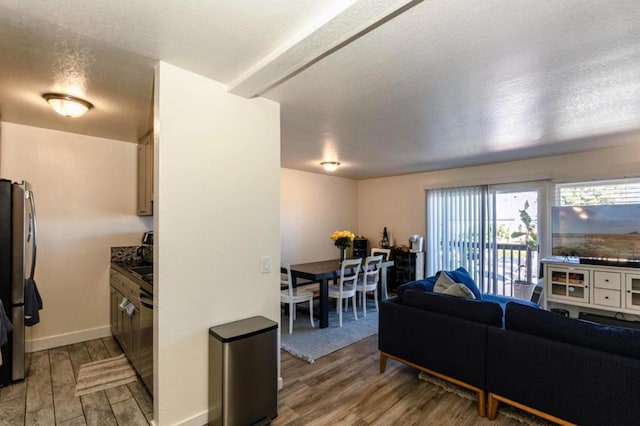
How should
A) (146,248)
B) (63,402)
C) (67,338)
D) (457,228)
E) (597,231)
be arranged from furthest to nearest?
1. (457,228)
2. (597,231)
3. (146,248)
4. (67,338)
5. (63,402)

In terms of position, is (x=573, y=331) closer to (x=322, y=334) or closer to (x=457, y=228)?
(x=322, y=334)

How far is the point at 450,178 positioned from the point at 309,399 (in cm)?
452

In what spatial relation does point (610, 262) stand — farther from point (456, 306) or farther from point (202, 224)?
point (202, 224)

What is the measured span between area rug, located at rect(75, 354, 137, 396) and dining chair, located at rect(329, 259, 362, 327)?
2427 mm

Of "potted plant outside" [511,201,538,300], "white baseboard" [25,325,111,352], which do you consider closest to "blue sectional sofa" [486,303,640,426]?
"potted plant outside" [511,201,538,300]

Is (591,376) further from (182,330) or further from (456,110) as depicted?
(182,330)

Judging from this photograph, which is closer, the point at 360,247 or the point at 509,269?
the point at 509,269

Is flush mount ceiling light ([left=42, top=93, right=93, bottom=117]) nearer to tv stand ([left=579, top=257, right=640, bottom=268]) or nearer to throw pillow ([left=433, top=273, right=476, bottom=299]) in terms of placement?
throw pillow ([left=433, top=273, right=476, bottom=299])

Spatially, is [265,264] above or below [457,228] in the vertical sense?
below

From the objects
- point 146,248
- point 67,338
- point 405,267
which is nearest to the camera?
point 67,338

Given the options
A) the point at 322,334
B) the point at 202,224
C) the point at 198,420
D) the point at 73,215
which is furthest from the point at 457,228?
the point at 73,215

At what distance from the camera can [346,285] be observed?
4531mm

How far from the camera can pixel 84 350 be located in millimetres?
3305

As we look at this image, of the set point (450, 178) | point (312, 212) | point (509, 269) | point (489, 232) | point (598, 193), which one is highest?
point (450, 178)
